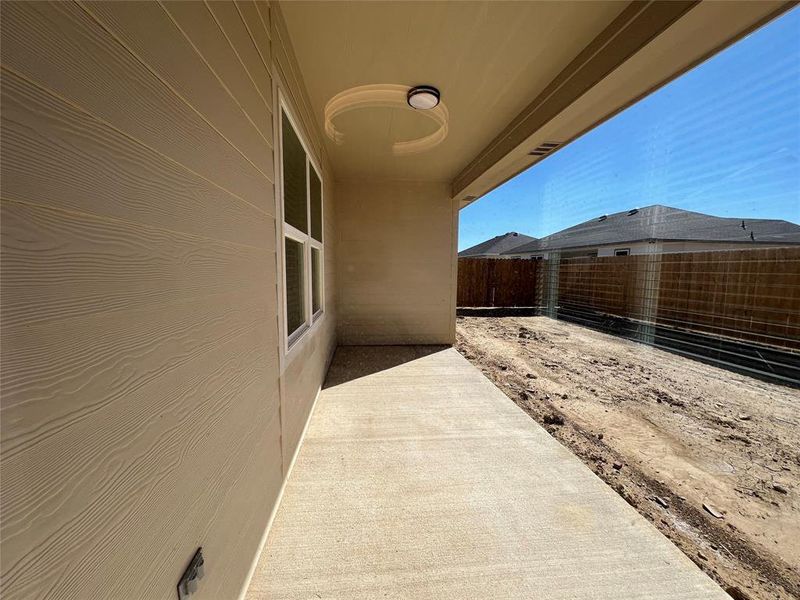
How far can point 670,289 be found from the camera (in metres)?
6.62

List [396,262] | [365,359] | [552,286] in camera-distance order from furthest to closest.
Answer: [552,286] → [396,262] → [365,359]

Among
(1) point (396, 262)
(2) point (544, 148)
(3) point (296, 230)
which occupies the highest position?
(2) point (544, 148)

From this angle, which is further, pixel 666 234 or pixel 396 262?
pixel 666 234

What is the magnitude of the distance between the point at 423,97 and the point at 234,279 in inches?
87.0

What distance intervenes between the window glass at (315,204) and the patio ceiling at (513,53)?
1.81ft

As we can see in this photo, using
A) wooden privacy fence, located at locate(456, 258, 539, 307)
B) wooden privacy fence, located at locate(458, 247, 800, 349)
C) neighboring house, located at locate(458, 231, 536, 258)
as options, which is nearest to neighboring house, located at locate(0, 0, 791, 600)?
wooden privacy fence, located at locate(458, 247, 800, 349)

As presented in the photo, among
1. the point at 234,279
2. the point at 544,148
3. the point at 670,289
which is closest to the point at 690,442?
the point at 544,148

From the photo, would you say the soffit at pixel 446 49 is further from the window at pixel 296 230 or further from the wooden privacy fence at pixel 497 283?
the wooden privacy fence at pixel 497 283

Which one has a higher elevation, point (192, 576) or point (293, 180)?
point (293, 180)

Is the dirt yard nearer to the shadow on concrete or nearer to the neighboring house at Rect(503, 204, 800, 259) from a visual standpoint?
the shadow on concrete

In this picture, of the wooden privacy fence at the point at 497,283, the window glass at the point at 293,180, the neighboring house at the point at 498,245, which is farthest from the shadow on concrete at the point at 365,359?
the neighboring house at the point at 498,245

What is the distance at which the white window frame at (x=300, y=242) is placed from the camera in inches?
64.9

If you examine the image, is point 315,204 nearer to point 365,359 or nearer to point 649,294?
point 365,359

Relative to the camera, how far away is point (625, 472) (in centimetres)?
203
